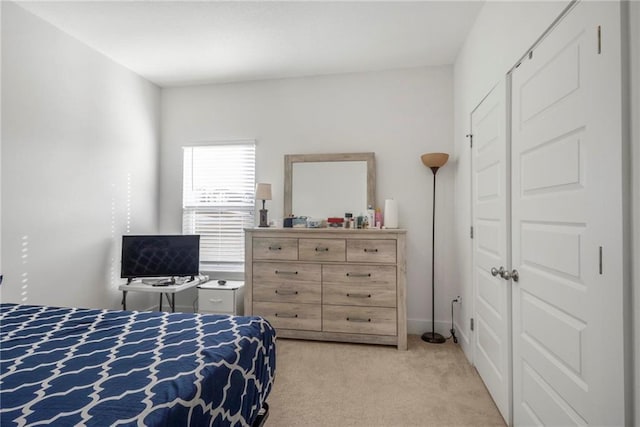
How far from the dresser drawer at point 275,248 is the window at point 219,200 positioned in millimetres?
617

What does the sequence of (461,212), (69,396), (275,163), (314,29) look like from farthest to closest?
(275,163), (461,212), (314,29), (69,396)

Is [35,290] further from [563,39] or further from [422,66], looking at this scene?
[422,66]

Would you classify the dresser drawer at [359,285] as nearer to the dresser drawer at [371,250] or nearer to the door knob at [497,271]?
the dresser drawer at [371,250]

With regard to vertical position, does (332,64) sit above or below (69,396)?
above

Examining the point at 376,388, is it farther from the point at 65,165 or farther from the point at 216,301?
the point at 65,165

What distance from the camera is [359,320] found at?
306cm

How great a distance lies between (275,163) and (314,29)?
5.01 feet

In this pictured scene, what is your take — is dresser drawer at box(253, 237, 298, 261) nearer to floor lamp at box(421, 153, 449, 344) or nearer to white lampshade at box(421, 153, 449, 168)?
floor lamp at box(421, 153, 449, 344)

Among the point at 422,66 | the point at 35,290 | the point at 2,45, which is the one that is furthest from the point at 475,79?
the point at 35,290

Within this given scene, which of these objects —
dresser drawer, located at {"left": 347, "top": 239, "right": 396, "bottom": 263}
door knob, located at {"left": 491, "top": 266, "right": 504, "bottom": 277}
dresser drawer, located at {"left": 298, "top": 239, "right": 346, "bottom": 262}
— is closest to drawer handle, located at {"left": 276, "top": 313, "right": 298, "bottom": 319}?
dresser drawer, located at {"left": 298, "top": 239, "right": 346, "bottom": 262}

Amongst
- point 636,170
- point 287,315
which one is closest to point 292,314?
point 287,315

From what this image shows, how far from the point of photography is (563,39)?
1.34 metres

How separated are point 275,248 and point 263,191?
2.25ft

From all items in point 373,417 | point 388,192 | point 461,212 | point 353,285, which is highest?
point 388,192
